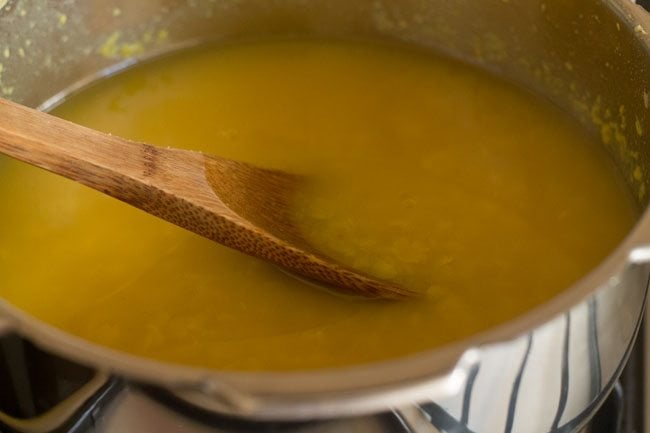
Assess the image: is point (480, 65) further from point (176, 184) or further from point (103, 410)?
point (103, 410)

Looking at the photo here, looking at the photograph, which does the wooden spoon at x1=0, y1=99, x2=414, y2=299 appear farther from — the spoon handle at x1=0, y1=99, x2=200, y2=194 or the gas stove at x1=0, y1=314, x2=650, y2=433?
the gas stove at x1=0, y1=314, x2=650, y2=433

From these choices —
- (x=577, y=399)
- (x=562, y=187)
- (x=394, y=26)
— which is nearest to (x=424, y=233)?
(x=562, y=187)

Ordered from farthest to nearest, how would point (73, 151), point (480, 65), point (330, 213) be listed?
point (480, 65) < point (330, 213) < point (73, 151)

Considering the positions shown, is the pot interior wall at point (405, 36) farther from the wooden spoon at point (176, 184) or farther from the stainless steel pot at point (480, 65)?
the wooden spoon at point (176, 184)

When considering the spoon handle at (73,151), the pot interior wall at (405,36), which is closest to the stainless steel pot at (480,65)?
the pot interior wall at (405,36)

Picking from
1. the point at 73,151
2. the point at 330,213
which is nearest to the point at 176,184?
the point at 73,151
